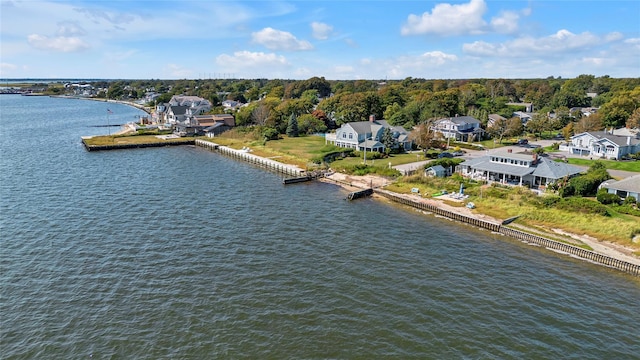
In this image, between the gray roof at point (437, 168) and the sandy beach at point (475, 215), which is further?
the gray roof at point (437, 168)

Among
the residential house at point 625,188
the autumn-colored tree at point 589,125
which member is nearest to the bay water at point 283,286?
the residential house at point 625,188

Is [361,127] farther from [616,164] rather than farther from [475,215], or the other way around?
[616,164]

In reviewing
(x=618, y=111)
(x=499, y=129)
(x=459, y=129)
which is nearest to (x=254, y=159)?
(x=459, y=129)

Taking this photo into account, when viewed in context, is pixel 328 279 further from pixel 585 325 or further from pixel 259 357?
pixel 585 325

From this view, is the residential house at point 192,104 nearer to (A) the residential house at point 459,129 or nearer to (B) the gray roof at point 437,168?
(A) the residential house at point 459,129

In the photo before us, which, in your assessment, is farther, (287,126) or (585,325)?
(287,126)

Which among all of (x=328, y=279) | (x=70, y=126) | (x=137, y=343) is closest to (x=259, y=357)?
(x=137, y=343)
